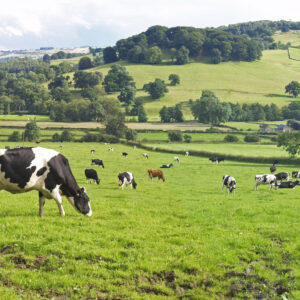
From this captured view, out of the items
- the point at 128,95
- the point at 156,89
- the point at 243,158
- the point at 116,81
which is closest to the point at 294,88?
the point at 156,89

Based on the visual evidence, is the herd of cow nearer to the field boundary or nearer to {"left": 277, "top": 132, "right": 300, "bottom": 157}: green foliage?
the field boundary

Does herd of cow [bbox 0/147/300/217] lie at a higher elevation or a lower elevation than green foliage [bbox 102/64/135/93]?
lower

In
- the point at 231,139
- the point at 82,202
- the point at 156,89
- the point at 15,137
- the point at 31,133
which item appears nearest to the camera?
the point at 82,202

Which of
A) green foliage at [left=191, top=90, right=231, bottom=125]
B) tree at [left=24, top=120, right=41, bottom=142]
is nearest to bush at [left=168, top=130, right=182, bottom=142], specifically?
tree at [left=24, top=120, right=41, bottom=142]

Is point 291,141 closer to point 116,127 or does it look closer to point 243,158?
point 243,158

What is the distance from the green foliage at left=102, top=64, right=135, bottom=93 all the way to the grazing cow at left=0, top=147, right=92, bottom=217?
177356 mm

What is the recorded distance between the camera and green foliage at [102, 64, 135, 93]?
622 ft

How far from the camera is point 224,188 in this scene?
32.8m

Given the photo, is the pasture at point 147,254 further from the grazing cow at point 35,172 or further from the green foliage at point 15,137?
the green foliage at point 15,137

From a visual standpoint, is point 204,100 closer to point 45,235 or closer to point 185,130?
point 185,130

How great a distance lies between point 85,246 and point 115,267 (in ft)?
5.42

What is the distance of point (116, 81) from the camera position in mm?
196750

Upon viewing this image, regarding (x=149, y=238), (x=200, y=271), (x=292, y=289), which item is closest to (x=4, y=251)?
(x=149, y=238)

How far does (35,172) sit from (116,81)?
186799 millimetres
